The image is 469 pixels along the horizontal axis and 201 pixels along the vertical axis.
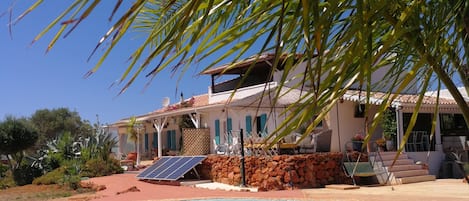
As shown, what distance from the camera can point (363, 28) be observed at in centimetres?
A: 169

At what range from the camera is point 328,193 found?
17844mm

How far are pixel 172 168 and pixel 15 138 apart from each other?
12816 millimetres

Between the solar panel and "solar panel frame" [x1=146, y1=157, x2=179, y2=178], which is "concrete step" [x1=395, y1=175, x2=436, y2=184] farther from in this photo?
"solar panel frame" [x1=146, y1=157, x2=179, y2=178]

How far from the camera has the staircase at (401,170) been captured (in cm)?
2073

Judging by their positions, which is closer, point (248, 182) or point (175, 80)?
point (175, 80)

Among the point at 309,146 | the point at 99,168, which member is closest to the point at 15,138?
the point at 99,168

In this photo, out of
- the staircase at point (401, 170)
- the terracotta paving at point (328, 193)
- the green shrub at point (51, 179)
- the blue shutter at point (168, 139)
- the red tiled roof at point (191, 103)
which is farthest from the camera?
the blue shutter at point (168, 139)

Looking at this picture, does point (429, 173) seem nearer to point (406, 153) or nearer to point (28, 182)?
point (406, 153)

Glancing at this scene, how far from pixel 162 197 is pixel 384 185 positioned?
8418 mm

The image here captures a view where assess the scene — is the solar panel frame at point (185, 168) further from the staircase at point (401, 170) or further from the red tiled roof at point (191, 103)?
the red tiled roof at point (191, 103)

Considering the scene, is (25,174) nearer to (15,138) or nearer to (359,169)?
(15,138)

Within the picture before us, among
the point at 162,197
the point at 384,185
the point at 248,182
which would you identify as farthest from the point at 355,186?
the point at 162,197

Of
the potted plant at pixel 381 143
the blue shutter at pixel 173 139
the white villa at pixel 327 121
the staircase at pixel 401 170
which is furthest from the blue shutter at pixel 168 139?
the staircase at pixel 401 170

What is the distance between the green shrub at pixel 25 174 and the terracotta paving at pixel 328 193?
28.7 feet
